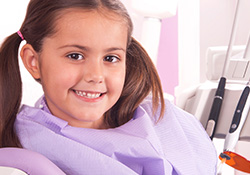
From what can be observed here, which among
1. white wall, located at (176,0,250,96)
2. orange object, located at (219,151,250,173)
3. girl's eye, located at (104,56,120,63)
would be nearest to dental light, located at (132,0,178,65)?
white wall, located at (176,0,250,96)

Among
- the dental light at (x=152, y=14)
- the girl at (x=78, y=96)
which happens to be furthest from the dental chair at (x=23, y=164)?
the dental light at (x=152, y=14)

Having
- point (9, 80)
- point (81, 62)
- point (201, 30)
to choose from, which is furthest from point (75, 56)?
point (201, 30)

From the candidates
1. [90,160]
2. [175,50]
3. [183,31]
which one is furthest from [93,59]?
[175,50]

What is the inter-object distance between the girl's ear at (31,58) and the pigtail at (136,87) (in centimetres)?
22

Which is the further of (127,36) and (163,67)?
(163,67)

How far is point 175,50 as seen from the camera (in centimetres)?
237

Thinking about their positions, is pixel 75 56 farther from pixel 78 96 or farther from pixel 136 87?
pixel 136 87

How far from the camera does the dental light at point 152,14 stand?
1546mm

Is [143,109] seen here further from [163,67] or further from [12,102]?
[163,67]

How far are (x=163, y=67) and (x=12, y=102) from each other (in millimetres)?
1690

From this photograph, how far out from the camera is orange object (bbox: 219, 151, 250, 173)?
962 mm

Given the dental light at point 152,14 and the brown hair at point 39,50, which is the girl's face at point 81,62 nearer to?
the brown hair at point 39,50

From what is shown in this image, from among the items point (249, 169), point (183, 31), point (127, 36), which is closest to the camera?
point (127, 36)

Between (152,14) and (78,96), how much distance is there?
925 mm
